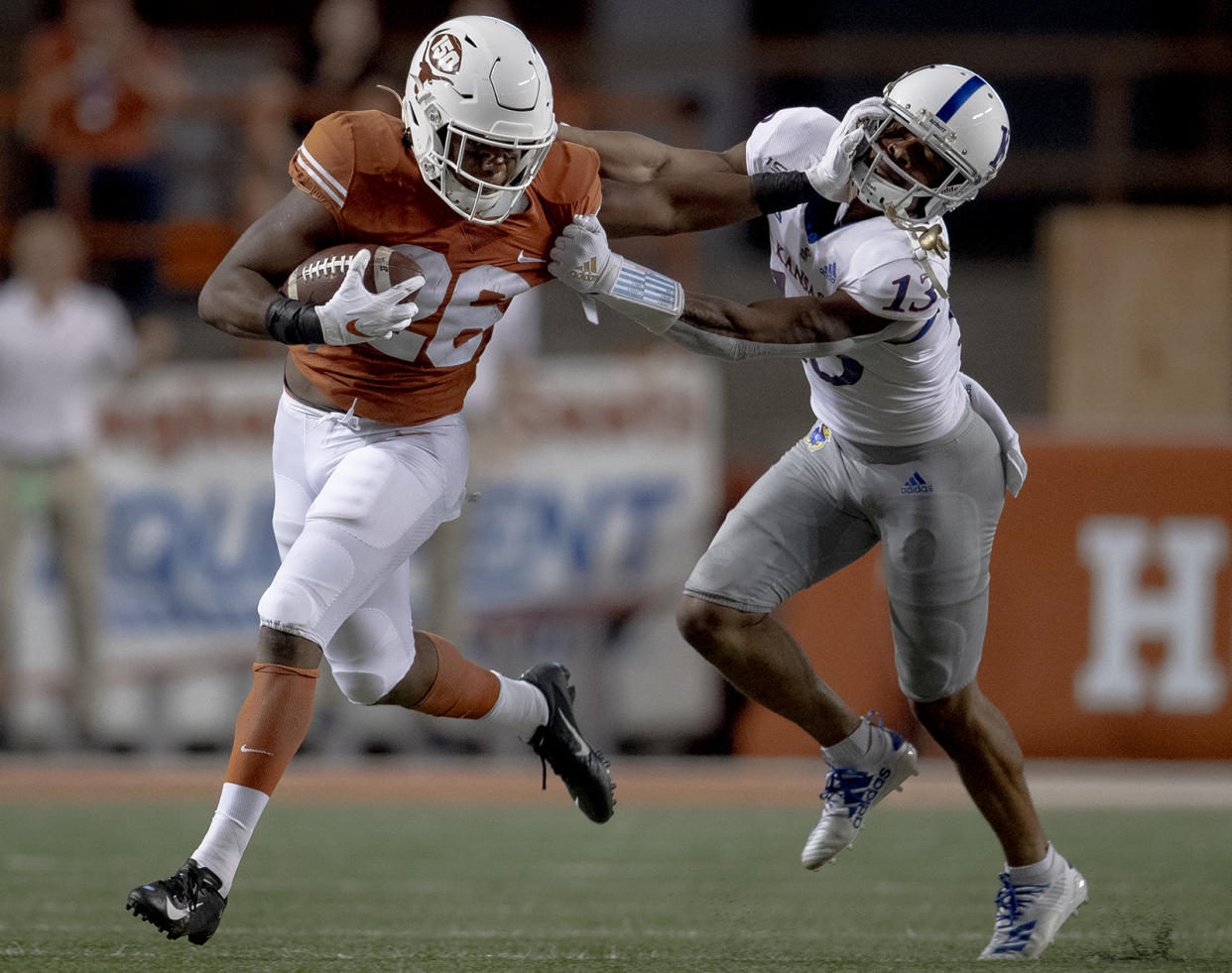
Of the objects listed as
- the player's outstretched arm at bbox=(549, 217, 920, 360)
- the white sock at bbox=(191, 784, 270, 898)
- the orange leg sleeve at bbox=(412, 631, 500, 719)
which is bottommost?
the orange leg sleeve at bbox=(412, 631, 500, 719)

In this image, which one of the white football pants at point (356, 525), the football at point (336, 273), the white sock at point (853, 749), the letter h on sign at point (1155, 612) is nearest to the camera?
the football at point (336, 273)

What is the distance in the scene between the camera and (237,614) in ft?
A: 24.0

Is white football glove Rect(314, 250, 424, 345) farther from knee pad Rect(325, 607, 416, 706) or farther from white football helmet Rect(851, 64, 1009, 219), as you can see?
white football helmet Rect(851, 64, 1009, 219)

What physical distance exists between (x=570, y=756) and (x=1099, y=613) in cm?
356

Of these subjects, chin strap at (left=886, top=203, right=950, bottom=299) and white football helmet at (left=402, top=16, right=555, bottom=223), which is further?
chin strap at (left=886, top=203, right=950, bottom=299)

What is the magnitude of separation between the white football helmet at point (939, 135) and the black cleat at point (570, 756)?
1.33 m

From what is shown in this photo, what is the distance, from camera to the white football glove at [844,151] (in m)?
3.62

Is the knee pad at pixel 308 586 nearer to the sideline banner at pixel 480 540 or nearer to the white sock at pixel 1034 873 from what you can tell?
the white sock at pixel 1034 873

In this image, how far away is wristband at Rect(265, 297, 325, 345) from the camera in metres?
3.22

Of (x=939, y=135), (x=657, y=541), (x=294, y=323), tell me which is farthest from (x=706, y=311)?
(x=657, y=541)

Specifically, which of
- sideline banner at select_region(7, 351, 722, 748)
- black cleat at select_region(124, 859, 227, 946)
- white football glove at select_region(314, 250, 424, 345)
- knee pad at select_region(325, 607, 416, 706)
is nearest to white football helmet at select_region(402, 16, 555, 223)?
white football glove at select_region(314, 250, 424, 345)

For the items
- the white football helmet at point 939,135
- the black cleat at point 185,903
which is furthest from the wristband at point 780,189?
the black cleat at point 185,903

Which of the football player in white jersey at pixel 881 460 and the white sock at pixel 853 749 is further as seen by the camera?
the white sock at pixel 853 749

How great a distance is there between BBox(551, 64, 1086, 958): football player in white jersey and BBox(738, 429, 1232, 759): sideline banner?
3146 millimetres
